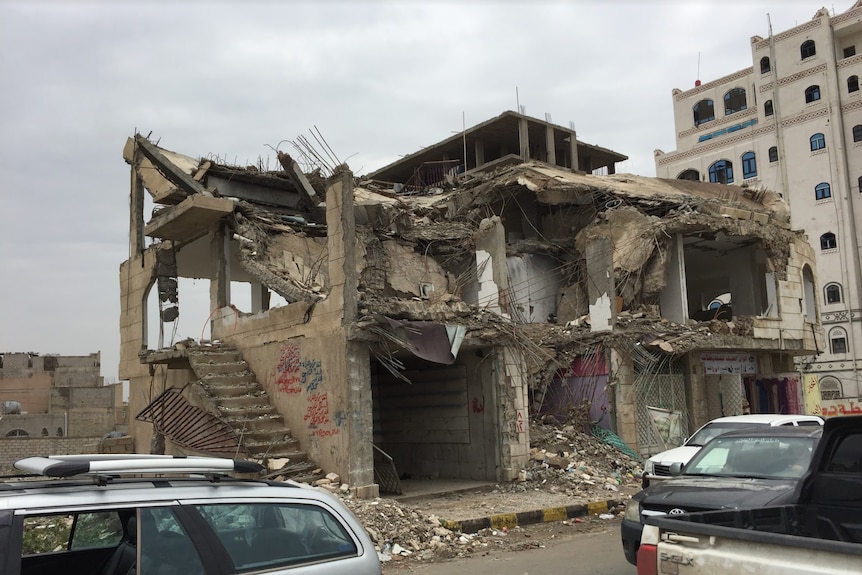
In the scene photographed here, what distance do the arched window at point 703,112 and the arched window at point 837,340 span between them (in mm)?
18229

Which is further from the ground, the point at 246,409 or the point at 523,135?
the point at 523,135

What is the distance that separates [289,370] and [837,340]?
40.0 metres

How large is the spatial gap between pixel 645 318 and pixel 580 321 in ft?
5.94

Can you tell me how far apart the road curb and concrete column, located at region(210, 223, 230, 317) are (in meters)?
9.19

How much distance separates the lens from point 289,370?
43.1ft

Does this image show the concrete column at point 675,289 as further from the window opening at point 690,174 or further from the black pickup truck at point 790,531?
the window opening at point 690,174

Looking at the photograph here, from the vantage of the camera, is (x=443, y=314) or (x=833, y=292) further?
(x=833, y=292)

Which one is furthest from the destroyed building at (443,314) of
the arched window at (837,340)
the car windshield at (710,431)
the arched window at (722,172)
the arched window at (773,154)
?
the arched window at (722,172)

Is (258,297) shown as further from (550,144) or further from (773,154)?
(773,154)

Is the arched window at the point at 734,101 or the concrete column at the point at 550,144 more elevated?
the arched window at the point at 734,101

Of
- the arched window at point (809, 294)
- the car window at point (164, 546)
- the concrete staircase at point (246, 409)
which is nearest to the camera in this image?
the car window at point (164, 546)

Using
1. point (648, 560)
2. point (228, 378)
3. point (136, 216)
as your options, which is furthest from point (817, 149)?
point (648, 560)

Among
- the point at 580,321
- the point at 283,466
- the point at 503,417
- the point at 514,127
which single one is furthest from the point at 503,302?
the point at 514,127

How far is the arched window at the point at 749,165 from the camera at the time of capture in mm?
47531
